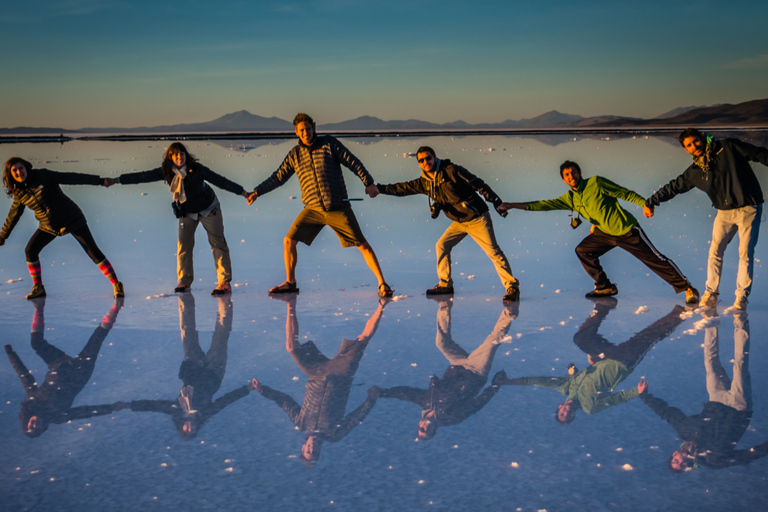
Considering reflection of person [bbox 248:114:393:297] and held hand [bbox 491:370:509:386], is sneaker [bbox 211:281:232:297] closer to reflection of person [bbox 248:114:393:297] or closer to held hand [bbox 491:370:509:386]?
reflection of person [bbox 248:114:393:297]

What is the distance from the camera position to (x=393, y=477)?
3.87 meters

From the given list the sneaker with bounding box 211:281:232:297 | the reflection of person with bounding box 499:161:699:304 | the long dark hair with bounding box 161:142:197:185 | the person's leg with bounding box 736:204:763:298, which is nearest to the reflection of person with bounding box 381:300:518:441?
the reflection of person with bounding box 499:161:699:304

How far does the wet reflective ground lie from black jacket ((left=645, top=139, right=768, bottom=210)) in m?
1.07

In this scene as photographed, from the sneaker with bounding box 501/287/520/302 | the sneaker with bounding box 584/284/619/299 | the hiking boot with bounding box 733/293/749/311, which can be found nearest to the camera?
the hiking boot with bounding box 733/293/749/311

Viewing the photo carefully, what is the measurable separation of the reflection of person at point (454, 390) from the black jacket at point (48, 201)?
14.5 feet

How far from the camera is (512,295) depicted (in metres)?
7.89

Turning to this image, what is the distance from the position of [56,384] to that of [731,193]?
6.13 m

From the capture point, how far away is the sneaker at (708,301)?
7.45m

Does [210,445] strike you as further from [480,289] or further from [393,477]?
[480,289]

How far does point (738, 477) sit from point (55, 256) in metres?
9.95

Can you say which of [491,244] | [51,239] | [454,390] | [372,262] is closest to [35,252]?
[51,239]

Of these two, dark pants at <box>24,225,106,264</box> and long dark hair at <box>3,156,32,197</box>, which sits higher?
long dark hair at <box>3,156,32,197</box>

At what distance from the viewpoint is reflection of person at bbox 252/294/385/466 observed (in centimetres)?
449

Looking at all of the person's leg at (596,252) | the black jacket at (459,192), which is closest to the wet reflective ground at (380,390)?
the person's leg at (596,252)
